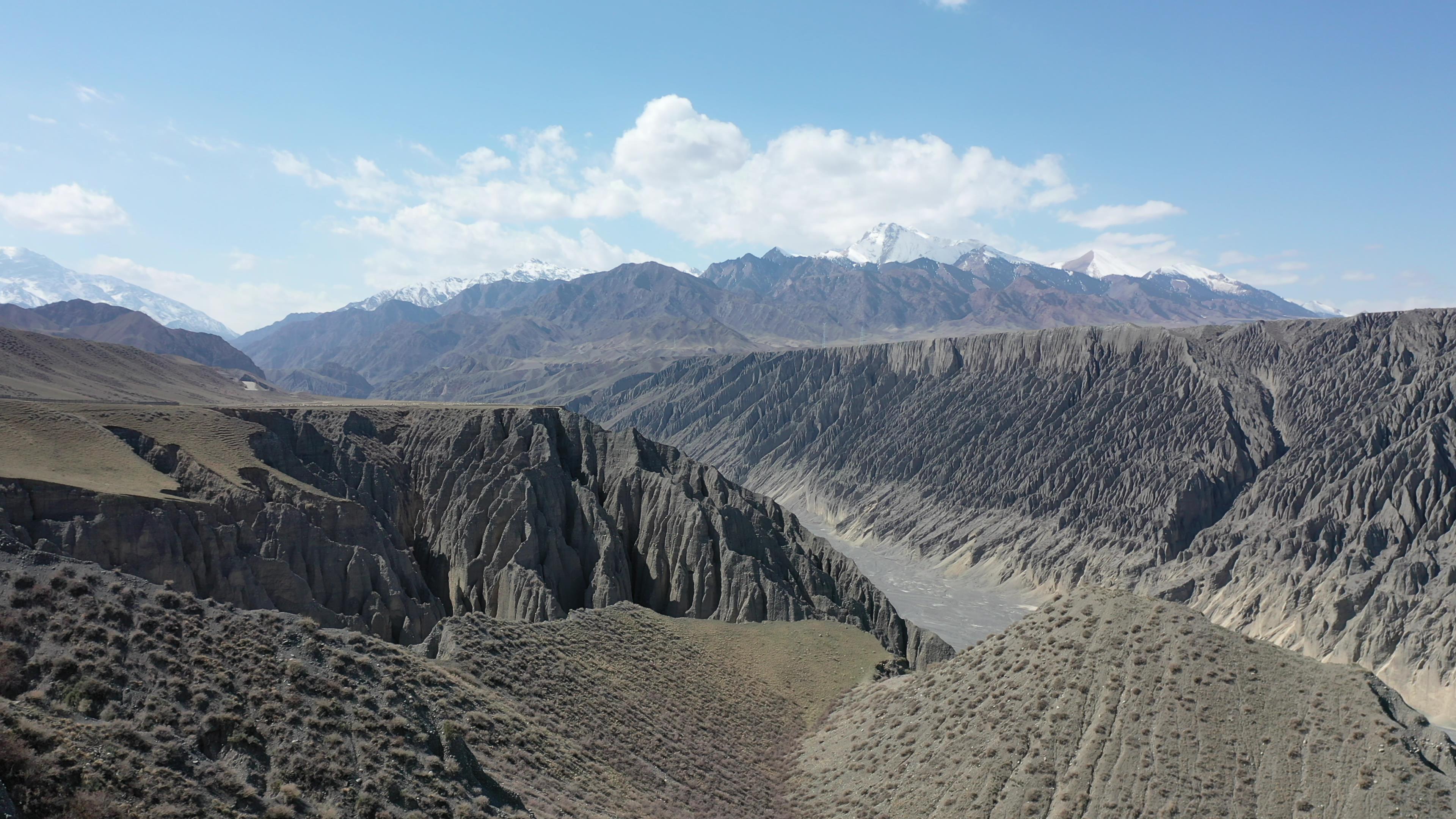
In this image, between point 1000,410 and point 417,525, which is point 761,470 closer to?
point 1000,410

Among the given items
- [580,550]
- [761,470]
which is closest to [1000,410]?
[761,470]

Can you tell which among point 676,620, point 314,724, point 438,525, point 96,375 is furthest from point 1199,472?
point 96,375

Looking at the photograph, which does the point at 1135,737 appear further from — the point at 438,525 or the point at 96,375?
Result: the point at 96,375

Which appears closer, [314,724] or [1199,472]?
[314,724]

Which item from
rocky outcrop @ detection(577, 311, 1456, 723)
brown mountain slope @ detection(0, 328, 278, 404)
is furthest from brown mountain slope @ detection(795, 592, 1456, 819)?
brown mountain slope @ detection(0, 328, 278, 404)

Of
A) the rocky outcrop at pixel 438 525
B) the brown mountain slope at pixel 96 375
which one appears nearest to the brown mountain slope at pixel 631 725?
the rocky outcrop at pixel 438 525

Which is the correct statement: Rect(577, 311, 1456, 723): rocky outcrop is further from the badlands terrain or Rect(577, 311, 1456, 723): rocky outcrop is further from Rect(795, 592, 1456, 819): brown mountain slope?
Rect(795, 592, 1456, 819): brown mountain slope
